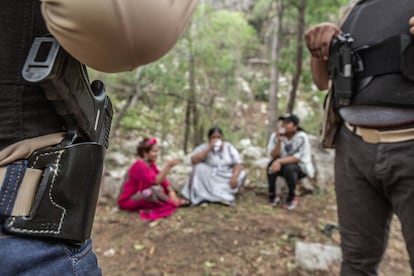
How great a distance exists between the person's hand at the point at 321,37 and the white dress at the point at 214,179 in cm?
297

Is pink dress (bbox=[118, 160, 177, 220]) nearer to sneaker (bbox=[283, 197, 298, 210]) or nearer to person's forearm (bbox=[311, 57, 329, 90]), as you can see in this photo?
sneaker (bbox=[283, 197, 298, 210])

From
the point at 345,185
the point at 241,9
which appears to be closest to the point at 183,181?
the point at 345,185

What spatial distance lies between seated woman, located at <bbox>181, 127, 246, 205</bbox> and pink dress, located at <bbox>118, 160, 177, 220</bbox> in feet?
1.43

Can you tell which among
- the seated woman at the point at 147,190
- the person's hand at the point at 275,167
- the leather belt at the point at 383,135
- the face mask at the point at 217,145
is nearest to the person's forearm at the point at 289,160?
the person's hand at the point at 275,167

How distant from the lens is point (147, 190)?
3.99 m

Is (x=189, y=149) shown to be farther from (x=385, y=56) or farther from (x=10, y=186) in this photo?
(x=10, y=186)

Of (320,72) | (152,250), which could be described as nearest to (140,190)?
(152,250)

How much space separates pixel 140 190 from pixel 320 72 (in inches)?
119

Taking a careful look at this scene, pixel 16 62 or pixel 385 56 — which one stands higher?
pixel 16 62

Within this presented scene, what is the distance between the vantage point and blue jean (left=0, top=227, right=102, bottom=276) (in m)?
0.55

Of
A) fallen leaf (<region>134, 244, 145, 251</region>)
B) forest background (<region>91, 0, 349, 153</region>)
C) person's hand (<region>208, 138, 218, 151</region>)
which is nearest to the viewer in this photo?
fallen leaf (<region>134, 244, 145, 251</region>)

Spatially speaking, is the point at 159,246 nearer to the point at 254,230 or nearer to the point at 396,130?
the point at 254,230

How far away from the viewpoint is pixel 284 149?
437 cm

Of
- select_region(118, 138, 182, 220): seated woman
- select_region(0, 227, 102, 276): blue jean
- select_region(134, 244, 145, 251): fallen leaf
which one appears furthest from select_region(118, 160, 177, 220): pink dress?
select_region(0, 227, 102, 276): blue jean
